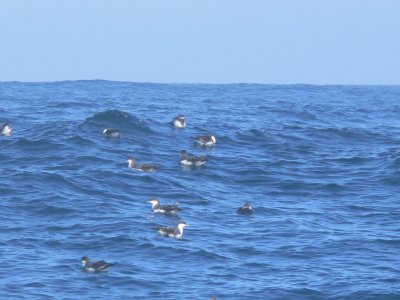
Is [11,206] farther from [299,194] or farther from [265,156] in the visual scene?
[265,156]

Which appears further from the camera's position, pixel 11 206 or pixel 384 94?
pixel 384 94

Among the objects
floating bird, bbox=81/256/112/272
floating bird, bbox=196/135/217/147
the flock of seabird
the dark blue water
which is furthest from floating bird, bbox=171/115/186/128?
floating bird, bbox=81/256/112/272

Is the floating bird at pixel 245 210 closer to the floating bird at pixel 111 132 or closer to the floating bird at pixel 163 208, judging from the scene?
the floating bird at pixel 163 208

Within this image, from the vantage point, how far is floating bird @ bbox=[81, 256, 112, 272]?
19.8 meters

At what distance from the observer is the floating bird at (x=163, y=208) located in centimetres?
2502

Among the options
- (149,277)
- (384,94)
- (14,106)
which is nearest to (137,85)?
(384,94)

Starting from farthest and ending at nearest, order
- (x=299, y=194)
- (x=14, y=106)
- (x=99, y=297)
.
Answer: (x=14, y=106), (x=299, y=194), (x=99, y=297)

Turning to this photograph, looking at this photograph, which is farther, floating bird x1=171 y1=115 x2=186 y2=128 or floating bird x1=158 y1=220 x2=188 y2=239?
floating bird x1=171 y1=115 x2=186 y2=128

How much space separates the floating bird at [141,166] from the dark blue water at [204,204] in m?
0.22

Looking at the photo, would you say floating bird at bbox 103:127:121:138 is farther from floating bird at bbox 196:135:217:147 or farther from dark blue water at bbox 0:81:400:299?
floating bird at bbox 196:135:217:147

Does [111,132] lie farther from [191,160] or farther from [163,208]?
[163,208]

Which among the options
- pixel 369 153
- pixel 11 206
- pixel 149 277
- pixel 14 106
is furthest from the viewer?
pixel 14 106

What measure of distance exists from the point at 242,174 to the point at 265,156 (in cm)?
352

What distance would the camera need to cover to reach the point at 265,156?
113 feet
